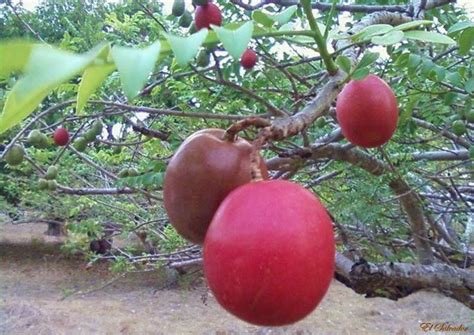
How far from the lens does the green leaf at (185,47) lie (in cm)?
48

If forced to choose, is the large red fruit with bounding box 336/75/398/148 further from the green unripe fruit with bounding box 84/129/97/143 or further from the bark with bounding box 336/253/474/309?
the green unripe fruit with bounding box 84/129/97/143

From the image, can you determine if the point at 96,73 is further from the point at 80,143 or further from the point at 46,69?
the point at 80,143

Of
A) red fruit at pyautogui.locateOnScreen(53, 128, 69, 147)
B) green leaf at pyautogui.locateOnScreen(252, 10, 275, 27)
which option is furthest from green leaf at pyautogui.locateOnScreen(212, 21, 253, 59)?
red fruit at pyautogui.locateOnScreen(53, 128, 69, 147)

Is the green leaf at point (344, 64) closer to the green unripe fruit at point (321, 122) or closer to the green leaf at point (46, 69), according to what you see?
the green leaf at point (46, 69)

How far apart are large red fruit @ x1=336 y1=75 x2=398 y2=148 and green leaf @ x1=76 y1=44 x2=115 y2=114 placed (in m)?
0.67

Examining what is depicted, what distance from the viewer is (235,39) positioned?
53 cm

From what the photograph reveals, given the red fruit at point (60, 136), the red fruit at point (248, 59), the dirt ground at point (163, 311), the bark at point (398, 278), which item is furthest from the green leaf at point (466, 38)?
the dirt ground at point (163, 311)

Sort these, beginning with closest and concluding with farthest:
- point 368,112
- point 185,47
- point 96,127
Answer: point 185,47 < point 368,112 < point 96,127

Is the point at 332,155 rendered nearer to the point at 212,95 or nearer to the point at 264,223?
the point at 212,95

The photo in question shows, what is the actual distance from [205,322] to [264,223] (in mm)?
5381

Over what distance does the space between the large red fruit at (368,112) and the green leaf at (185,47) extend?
681 millimetres

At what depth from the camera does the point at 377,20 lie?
128 cm

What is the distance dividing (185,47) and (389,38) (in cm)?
36

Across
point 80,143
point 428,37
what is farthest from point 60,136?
point 428,37
